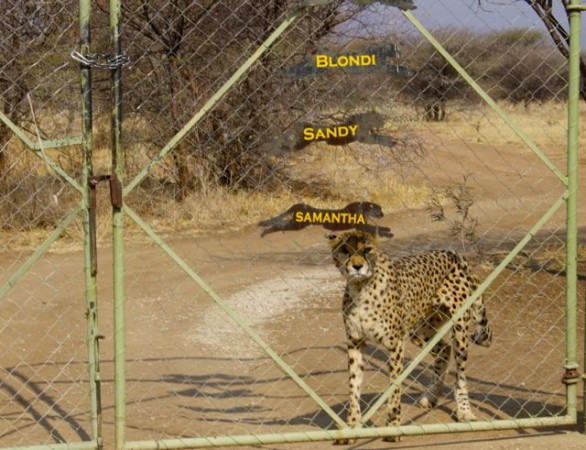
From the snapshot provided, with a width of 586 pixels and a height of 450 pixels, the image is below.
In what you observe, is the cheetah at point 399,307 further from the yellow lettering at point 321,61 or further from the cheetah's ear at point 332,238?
the yellow lettering at point 321,61

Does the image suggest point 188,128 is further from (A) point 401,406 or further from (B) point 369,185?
(B) point 369,185

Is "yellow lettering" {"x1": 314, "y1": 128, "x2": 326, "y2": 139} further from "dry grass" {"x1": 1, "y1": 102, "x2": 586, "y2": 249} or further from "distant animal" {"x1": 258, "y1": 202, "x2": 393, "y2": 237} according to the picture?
"dry grass" {"x1": 1, "y1": 102, "x2": 586, "y2": 249}

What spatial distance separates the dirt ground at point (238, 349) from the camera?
6211mm

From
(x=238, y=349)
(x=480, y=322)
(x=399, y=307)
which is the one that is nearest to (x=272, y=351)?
(x=399, y=307)

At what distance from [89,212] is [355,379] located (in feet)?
6.46

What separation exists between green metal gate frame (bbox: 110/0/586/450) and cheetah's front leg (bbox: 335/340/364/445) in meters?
0.56

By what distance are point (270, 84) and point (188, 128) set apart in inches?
279

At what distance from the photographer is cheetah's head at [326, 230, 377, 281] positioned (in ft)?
19.2

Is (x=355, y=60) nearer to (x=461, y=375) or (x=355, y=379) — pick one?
(x=355, y=379)

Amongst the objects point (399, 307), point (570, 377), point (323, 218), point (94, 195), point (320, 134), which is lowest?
point (570, 377)

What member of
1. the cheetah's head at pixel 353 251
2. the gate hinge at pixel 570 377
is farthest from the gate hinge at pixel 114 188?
the gate hinge at pixel 570 377

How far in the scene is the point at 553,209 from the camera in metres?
5.41

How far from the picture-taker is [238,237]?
41.2 feet

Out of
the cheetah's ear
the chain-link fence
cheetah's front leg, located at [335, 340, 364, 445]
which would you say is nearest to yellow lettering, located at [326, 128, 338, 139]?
the chain-link fence
